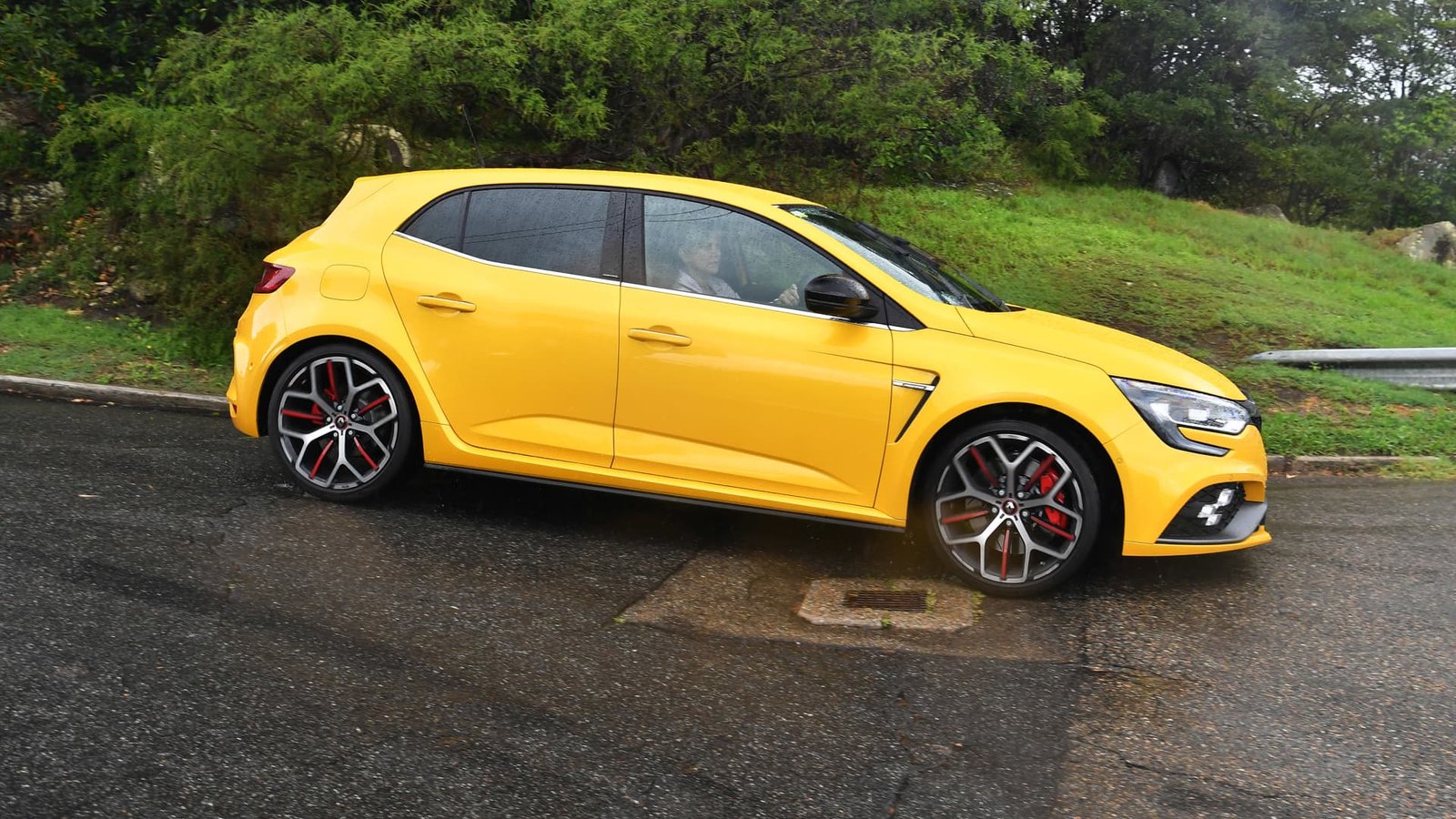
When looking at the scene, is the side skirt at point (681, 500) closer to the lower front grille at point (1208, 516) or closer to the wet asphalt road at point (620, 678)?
the wet asphalt road at point (620, 678)

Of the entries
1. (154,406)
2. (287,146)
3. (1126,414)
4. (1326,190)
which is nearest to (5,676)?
(1126,414)

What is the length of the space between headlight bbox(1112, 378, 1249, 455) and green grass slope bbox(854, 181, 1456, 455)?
10.3 ft

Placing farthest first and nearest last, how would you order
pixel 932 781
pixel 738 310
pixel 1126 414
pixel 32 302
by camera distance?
pixel 32 302 → pixel 738 310 → pixel 1126 414 → pixel 932 781

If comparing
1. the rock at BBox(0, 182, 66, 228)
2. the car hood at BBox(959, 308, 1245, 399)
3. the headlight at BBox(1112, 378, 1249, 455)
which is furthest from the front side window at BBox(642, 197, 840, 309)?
the rock at BBox(0, 182, 66, 228)

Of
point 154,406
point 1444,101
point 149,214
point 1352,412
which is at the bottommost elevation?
point 154,406

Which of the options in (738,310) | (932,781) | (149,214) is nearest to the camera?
(932,781)

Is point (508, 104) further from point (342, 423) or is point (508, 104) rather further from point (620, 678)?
point (620, 678)

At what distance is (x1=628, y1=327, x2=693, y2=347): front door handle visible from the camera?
5.26 m

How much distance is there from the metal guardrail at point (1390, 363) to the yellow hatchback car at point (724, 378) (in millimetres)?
4840

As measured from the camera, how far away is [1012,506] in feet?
16.4

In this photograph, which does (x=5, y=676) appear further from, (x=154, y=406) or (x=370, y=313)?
(x=154, y=406)

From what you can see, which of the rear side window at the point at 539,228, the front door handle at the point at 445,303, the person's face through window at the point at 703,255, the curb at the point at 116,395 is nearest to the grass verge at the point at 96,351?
the curb at the point at 116,395

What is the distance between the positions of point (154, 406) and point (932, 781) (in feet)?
21.7

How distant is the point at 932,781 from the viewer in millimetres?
3434
